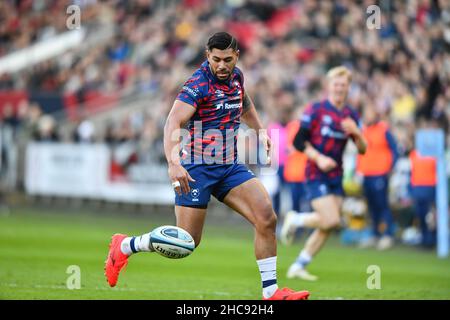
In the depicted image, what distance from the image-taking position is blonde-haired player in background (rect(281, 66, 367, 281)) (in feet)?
38.6

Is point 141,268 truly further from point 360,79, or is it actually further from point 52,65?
point 52,65

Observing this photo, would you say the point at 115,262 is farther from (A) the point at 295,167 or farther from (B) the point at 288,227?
(A) the point at 295,167

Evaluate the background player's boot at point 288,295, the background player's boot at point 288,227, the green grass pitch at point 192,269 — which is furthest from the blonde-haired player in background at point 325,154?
the background player's boot at point 288,295

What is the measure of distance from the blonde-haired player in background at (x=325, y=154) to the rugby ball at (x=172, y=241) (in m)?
3.51

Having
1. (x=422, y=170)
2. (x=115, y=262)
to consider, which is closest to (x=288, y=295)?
(x=115, y=262)

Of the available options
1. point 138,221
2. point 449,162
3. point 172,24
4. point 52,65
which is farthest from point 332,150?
point 52,65

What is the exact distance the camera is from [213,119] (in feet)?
28.6

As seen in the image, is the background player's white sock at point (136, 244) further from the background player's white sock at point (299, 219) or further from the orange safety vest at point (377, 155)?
the orange safety vest at point (377, 155)

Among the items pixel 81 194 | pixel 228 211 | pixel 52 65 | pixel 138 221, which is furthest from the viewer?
pixel 52 65

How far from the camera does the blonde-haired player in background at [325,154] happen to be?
38.6ft

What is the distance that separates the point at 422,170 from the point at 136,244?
10231 mm
